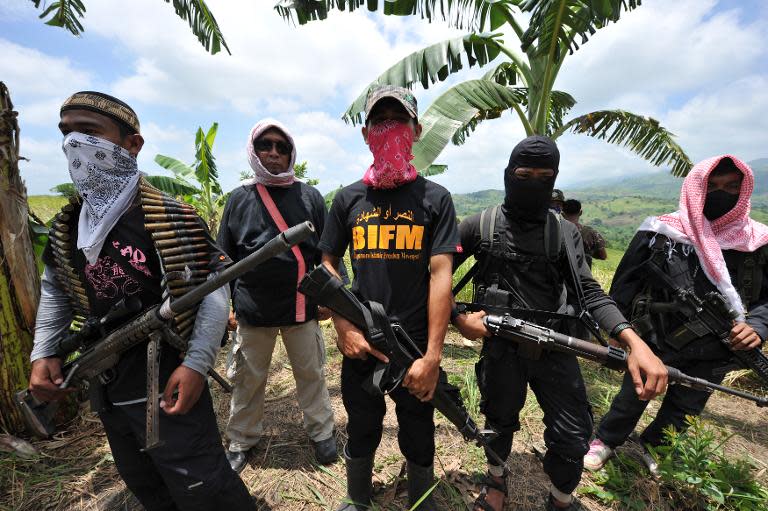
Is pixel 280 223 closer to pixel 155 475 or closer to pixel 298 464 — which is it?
pixel 155 475

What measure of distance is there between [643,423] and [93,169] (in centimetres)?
466

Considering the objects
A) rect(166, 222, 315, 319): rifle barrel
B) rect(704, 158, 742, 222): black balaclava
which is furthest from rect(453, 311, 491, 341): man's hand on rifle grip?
rect(704, 158, 742, 222): black balaclava

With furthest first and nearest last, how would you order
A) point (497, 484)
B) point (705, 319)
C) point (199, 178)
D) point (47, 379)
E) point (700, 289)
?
point (199, 178), point (700, 289), point (705, 319), point (497, 484), point (47, 379)

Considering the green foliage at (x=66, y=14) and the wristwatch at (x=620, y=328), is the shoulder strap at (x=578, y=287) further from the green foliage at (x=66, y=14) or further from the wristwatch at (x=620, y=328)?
the green foliage at (x=66, y=14)

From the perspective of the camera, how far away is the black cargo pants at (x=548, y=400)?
1994 mm

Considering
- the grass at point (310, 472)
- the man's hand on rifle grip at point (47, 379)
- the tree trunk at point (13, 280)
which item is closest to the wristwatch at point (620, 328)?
the grass at point (310, 472)

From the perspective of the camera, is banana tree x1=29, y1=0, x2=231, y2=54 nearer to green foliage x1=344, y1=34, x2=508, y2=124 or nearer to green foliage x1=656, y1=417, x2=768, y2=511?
green foliage x1=344, y1=34, x2=508, y2=124

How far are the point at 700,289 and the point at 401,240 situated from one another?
2.29 metres

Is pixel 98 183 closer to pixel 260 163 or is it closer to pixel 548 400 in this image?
pixel 260 163

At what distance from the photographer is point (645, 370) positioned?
1805 mm

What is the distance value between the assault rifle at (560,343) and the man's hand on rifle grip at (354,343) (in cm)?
69

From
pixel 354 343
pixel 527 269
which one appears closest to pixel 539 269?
pixel 527 269

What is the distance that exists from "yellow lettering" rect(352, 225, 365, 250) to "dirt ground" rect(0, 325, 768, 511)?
5.52 ft

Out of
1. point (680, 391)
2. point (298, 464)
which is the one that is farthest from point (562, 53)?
point (298, 464)
